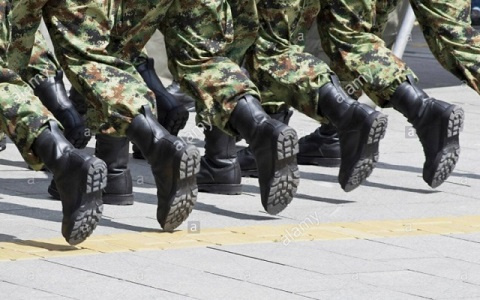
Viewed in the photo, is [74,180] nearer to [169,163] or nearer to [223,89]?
[169,163]

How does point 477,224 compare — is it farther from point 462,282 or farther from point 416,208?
point 462,282

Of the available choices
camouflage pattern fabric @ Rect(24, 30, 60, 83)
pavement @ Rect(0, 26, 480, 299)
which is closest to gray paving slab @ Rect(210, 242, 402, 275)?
pavement @ Rect(0, 26, 480, 299)

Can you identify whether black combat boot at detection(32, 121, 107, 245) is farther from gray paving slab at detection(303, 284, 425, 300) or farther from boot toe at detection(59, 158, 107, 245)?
gray paving slab at detection(303, 284, 425, 300)

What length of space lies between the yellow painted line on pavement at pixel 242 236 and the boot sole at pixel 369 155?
31 centimetres

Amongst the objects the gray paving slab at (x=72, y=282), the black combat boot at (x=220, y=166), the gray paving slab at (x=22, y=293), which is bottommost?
the black combat boot at (x=220, y=166)

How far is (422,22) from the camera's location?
797 centimetres

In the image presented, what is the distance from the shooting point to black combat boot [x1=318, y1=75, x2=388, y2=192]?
22.7 ft

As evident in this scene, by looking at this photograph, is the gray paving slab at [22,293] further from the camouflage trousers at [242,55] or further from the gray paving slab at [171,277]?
the camouflage trousers at [242,55]

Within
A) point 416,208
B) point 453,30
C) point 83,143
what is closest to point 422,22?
point 453,30

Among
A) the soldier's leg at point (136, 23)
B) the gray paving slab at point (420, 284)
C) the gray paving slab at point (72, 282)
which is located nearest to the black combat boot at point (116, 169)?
the soldier's leg at point (136, 23)

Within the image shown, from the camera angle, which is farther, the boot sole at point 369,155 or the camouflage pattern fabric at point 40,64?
the camouflage pattern fabric at point 40,64

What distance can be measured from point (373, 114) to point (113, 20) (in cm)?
136

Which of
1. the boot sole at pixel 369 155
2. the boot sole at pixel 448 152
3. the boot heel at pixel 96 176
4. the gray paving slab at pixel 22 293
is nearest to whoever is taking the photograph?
the gray paving slab at pixel 22 293

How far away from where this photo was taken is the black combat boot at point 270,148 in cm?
645
